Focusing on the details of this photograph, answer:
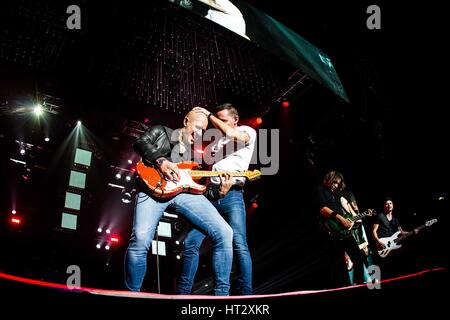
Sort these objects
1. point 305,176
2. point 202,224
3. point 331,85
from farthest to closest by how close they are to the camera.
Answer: point 305,176 < point 331,85 < point 202,224

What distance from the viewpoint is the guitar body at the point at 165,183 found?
9.71 feet

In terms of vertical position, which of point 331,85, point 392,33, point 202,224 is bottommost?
point 202,224

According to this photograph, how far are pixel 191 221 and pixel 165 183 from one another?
1.26 feet

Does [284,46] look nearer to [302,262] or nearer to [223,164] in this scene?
[223,164]

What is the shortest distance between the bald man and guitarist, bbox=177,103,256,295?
6.6 inches

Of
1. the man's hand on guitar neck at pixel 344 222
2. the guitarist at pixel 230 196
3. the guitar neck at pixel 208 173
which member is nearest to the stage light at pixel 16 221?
the guitarist at pixel 230 196

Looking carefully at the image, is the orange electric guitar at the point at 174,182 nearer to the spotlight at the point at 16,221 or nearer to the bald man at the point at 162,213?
the bald man at the point at 162,213

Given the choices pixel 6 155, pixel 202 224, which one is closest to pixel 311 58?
pixel 202 224

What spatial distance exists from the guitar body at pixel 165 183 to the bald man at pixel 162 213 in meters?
0.05

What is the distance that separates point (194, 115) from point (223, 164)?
56 cm

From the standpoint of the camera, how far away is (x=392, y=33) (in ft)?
18.3

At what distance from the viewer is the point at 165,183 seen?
2.99 metres

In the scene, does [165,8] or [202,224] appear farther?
[165,8]

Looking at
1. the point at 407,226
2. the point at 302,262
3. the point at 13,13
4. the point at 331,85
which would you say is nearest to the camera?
the point at 13,13
